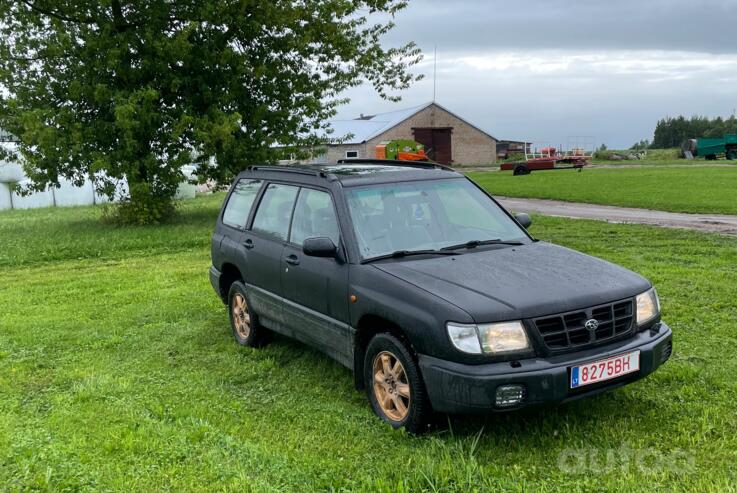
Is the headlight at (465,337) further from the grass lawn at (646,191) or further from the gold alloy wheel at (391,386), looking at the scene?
the grass lawn at (646,191)

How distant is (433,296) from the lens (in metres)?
4.04

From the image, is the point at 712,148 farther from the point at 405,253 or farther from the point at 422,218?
the point at 405,253

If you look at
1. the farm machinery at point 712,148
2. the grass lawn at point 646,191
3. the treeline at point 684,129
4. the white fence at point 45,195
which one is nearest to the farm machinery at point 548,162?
the grass lawn at point 646,191

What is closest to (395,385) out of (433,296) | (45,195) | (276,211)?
(433,296)

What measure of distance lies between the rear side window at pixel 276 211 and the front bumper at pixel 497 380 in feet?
7.53

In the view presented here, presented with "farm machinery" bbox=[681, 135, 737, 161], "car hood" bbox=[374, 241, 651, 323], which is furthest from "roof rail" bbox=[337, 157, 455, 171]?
"farm machinery" bbox=[681, 135, 737, 161]

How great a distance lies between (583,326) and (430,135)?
60.5 metres

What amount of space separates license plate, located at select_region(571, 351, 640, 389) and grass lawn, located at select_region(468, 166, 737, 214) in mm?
15053

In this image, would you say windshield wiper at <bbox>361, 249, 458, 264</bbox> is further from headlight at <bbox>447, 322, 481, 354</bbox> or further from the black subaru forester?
headlight at <bbox>447, 322, 481, 354</bbox>

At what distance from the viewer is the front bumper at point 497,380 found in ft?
12.4

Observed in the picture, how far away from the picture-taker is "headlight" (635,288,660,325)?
4332 mm

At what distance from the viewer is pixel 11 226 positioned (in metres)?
20.6

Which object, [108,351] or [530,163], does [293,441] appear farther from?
[530,163]

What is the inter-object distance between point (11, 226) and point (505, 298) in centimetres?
2039
